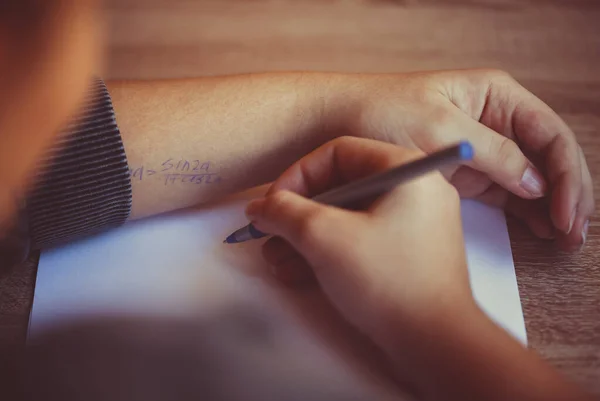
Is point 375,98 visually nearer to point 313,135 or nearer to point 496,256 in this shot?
point 313,135

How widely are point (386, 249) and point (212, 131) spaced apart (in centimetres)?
27

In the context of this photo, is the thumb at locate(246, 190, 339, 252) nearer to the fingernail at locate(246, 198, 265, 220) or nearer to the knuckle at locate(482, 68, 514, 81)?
the fingernail at locate(246, 198, 265, 220)

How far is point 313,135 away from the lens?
0.63 m

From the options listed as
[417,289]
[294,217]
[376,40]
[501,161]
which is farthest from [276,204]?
[376,40]

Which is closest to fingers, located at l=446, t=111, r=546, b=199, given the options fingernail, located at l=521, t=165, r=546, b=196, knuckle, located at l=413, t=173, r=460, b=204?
fingernail, located at l=521, t=165, r=546, b=196

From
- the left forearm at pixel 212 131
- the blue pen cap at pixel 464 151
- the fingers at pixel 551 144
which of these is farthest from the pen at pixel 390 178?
the fingers at pixel 551 144

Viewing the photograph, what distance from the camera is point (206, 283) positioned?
53 cm

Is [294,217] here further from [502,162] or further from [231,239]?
[502,162]

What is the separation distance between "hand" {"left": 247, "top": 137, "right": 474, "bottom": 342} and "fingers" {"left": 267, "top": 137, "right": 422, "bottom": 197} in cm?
3

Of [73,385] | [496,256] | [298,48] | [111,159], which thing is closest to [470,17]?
[298,48]

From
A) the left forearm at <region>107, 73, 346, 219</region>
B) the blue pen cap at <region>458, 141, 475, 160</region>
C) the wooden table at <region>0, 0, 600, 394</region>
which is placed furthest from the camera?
the wooden table at <region>0, 0, 600, 394</region>

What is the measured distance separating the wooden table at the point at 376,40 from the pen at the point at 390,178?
308mm

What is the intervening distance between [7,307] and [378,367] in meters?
0.34

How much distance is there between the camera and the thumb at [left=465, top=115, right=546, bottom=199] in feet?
1.82
